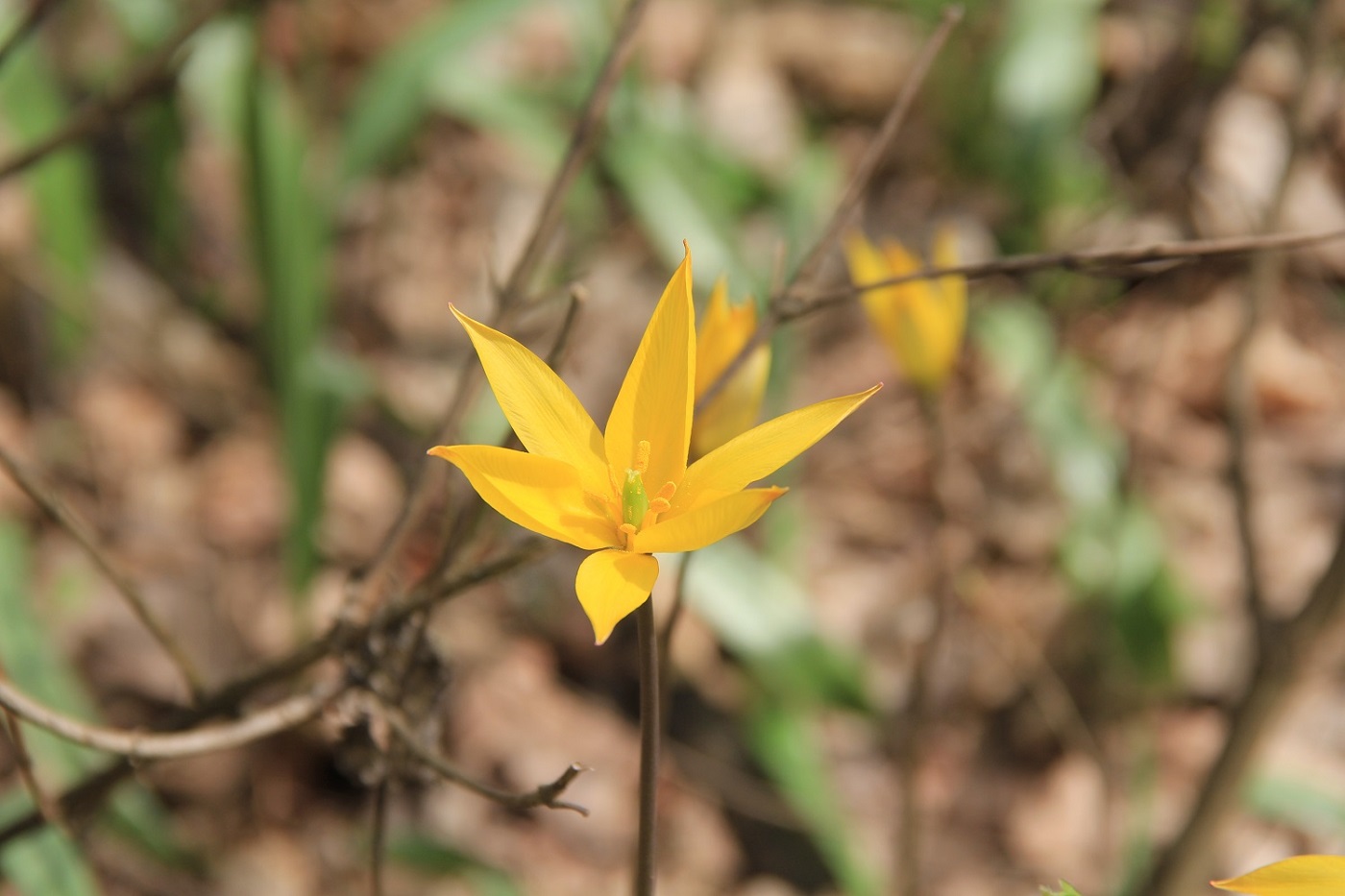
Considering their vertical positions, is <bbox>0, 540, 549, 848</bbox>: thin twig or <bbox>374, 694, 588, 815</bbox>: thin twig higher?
<bbox>0, 540, 549, 848</bbox>: thin twig

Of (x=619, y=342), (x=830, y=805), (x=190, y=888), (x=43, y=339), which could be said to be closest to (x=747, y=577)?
(x=830, y=805)

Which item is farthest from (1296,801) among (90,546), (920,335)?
(90,546)

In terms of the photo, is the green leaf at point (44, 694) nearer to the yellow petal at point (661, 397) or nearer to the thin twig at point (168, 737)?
the thin twig at point (168, 737)

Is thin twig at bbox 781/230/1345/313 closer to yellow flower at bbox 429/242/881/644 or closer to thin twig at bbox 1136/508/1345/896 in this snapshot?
yellow flower at bbox 429/242/881/644

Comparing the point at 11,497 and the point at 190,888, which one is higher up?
the point at 11,497

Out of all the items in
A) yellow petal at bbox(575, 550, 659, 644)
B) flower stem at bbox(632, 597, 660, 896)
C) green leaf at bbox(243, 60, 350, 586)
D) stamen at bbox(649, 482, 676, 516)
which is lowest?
flower stem at bbox(632, 597, 660, 896)

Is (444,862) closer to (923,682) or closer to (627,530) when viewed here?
(923,682)

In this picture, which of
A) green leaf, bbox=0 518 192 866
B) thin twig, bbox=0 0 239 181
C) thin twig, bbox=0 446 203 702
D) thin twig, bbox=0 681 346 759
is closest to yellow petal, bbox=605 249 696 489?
thin twig, bbox=0 681 346 759

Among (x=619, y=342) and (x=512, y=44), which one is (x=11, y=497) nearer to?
(x=619, y=342)
